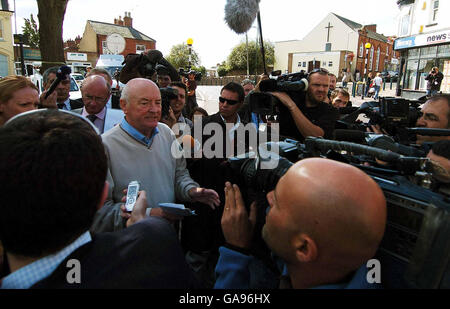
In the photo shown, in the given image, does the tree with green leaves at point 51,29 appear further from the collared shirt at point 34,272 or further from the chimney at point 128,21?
the chimney at point 128,21

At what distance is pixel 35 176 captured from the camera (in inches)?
29.6

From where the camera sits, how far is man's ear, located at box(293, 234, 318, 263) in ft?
2.93

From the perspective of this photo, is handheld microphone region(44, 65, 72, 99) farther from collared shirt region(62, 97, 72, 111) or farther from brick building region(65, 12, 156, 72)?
brick building region(65, 12, 156, 72)

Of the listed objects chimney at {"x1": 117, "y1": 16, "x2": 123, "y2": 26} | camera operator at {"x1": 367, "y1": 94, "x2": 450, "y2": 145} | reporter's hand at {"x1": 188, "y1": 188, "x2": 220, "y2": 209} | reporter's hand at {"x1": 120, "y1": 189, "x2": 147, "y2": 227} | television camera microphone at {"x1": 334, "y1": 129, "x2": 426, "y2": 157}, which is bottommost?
reporter's hand at {"x1": 188, "y1": 188, "x2": 220, "y2": 209}

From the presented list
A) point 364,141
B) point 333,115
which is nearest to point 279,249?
point 364,141

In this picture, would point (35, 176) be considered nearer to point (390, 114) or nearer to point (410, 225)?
point (410, 225)

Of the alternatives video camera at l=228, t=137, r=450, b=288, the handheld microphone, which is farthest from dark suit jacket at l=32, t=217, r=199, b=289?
the handheld microphone

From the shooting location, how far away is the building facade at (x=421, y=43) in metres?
18.5

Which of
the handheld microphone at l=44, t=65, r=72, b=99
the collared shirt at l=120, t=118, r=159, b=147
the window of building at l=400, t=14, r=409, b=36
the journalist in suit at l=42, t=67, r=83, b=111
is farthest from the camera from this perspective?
the window of building at l=400, t=14, r=409, b=36

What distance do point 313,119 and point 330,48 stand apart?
5387 centimetres

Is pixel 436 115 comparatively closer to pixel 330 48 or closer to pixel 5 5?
pixel 5 5

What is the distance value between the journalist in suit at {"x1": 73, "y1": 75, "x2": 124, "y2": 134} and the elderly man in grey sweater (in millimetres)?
895

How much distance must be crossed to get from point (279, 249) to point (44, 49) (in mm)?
9815

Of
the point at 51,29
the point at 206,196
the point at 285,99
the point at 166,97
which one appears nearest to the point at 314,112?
the point at 285,99
